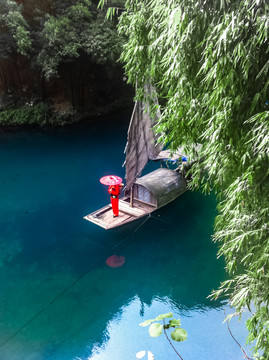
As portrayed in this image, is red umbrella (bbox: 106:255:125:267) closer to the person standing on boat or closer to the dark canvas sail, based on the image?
the person standing on boat

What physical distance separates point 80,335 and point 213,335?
1953 millimetres

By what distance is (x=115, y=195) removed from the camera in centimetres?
639

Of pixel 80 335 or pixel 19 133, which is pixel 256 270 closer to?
pixel 80 335

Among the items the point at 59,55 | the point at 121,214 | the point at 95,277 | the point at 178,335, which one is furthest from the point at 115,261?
the point at 59,55

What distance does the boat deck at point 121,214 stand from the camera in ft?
21.1

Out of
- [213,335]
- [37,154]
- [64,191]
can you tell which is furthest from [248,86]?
A: [37,154]

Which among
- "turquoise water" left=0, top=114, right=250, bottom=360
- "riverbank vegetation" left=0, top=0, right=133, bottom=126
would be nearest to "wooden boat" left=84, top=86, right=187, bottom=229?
"turquoise water" left=0, top=114, right=250, bottom=360

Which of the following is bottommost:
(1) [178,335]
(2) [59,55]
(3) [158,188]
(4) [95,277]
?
(4) [95,277]

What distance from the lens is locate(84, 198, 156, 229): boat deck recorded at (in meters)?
6.44

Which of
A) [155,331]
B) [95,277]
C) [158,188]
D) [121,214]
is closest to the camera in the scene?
[155,331]

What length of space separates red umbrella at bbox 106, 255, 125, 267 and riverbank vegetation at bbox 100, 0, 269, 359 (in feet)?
11.1

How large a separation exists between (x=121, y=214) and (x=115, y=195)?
0.61m

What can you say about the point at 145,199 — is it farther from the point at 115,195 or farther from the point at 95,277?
the point at 95,277

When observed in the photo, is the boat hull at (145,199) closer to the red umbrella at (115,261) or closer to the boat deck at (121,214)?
the boat deck at (121,214)
